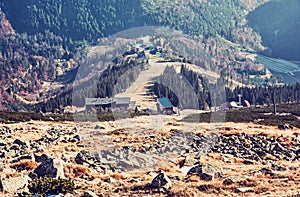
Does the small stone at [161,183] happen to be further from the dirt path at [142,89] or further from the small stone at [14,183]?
the dirt path at [142,89]

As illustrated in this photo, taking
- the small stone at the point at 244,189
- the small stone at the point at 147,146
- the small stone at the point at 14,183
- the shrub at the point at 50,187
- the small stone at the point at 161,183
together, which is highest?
the shrub at the point at 50,187

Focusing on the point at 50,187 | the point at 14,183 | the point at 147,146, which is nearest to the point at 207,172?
the point at 50,187

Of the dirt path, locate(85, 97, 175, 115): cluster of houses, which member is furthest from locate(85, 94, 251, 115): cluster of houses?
the dirt path

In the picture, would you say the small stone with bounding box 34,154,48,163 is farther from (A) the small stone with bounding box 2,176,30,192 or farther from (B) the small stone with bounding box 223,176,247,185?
(B) the small stone with bounding box 223,176,247,185

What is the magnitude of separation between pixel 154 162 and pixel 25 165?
29.0 ft

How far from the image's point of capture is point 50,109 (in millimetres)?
149375

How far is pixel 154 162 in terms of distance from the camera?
111 feet

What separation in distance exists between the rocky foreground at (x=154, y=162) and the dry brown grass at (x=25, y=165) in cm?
6

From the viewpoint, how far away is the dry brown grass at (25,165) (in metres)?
31.0

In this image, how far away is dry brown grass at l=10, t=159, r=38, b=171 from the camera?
30984 millimetres

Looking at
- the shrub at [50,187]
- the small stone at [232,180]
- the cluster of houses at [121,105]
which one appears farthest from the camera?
the cluster of houses at [121,105]

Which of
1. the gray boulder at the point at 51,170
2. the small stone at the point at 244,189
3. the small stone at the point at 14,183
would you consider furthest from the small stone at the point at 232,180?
the small stone at the point at 14,183

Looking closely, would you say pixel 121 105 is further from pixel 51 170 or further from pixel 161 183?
pixel 161 183

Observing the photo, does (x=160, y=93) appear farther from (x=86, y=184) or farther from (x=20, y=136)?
(x=86, y=184)
